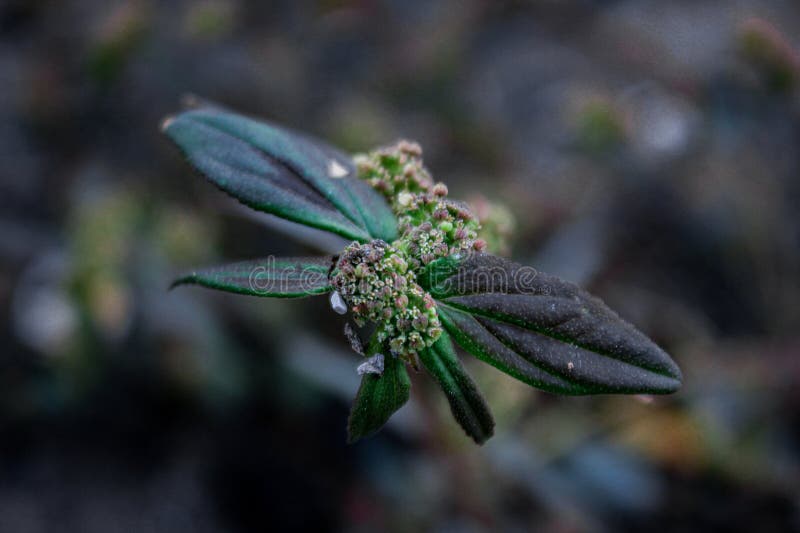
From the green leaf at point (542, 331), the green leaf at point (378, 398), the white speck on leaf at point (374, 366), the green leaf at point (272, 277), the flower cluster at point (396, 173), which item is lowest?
the green leaf at point (378, 398)

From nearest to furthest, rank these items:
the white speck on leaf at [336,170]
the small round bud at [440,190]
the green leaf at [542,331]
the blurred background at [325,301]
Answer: the green leaf at [542,331] → the small round bud at [440,190] → the white speck on leaf at [336,170] → the blurred background at [325,301]

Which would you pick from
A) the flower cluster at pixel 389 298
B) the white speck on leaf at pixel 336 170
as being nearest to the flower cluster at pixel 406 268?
the flower cluster at pixel 389 298

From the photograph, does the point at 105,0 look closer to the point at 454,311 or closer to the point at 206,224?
the point at 206,224

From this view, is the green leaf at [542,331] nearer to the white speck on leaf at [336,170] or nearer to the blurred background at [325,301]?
the white speck on leaf at [336,170]

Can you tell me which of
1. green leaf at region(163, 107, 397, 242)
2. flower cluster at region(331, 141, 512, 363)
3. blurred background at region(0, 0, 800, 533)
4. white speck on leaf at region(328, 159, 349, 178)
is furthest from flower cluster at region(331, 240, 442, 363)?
blurred background at region(0, 0, 800, 533)

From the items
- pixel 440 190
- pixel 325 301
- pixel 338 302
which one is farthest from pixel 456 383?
pixel 325 301

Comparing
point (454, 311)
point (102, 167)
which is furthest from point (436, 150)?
point (454, 311)
